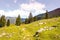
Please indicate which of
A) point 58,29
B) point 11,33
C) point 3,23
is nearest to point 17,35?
point 11,33

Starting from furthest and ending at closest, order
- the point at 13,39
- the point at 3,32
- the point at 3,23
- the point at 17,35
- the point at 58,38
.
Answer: the point at 3,23, the point at 3,32, the point at 17,35, the point at 13,39, the point at 58,38

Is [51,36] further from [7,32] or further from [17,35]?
[7,32]

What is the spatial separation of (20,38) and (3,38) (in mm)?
7637

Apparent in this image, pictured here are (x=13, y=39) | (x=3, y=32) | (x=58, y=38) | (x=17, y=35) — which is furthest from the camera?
(x=3, y=32)

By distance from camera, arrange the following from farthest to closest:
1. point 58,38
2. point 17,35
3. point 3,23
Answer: point 3,23
point 17,35
point 58,38

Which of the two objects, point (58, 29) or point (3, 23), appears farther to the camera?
point (3, 23)

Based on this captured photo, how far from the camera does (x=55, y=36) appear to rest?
5678 cm

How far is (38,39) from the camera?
191 feet

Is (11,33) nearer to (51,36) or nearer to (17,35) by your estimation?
(17,35)

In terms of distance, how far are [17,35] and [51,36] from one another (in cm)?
1670

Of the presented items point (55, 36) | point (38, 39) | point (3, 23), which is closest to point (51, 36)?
point (55, 36)

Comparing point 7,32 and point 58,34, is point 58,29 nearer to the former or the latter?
point 58,34

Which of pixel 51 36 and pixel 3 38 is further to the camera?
pixel 3 38

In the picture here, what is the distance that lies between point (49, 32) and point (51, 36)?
436 centimetres
